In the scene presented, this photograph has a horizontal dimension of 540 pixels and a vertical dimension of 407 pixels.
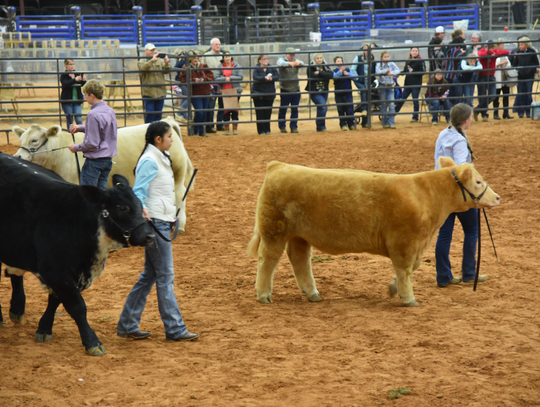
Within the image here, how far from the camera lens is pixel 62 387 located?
4215 mm

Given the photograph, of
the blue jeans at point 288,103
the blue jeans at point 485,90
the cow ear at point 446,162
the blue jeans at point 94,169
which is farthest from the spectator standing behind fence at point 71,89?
the blue jeans at point 485,90

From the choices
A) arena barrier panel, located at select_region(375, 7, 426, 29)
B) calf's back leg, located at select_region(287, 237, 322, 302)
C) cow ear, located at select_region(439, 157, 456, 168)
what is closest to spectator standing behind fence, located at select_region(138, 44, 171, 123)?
calf's back leg, located at select_region(287, 237, 322, 302)

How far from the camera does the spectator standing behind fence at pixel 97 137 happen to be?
671 cm

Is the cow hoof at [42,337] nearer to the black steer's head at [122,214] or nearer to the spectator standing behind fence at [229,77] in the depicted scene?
the black steer's head at [122,214]

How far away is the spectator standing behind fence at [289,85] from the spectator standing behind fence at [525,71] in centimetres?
556

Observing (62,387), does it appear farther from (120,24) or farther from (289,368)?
(120,24)

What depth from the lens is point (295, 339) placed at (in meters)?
5.12

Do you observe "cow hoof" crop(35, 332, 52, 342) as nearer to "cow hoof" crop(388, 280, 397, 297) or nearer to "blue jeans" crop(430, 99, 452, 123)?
"cow hoof" crop(388, 280, 397, 297)

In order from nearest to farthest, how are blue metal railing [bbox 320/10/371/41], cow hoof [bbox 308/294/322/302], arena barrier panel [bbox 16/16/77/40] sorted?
cow hoof [bbox 308/294/322/302], arena barrier panel [bbox 16/16/77/40], blue metal railing [bbox 320/10/371/41]

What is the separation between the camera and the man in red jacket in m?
16.2

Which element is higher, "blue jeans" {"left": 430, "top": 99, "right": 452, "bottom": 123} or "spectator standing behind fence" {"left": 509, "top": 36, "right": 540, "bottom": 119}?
"spectator standing behind fence" {"left": 509, "top": 36, "right": 540, "bottom": 119}

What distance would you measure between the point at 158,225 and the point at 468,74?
13.8 m

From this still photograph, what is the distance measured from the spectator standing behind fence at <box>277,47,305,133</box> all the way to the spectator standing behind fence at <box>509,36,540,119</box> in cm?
556

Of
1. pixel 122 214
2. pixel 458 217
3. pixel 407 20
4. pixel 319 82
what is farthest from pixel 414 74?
pixel 122 214
